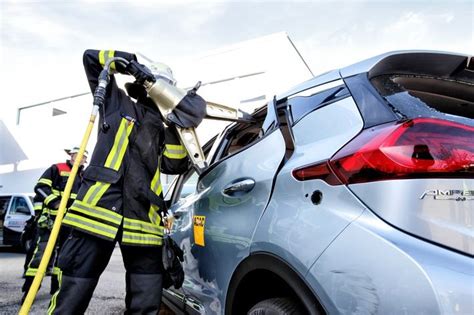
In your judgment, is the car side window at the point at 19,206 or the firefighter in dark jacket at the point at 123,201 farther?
the car side window at the point at 19,206

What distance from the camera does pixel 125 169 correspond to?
2.17 metres

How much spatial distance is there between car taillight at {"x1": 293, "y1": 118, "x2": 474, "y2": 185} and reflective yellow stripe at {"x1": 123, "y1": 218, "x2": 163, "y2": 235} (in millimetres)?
1255

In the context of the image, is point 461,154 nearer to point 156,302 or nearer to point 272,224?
point 272,224

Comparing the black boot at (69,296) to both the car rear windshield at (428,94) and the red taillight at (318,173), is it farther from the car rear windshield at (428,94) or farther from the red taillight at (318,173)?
the car rear windshield at (428,94)

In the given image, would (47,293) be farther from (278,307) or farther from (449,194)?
(449,194)

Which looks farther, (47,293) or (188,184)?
(47,293)

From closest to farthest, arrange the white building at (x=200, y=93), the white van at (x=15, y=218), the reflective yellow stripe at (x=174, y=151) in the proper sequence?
the reflective yellow stripe at (x=174, y=151) → the white van at (x=15, y=218) → the white building at (x=200, y=93)

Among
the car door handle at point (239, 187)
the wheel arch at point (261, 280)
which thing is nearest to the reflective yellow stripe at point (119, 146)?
the car door handle at point (239, 187)

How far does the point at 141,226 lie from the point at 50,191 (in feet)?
8.13

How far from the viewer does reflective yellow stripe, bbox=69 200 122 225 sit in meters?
2.04

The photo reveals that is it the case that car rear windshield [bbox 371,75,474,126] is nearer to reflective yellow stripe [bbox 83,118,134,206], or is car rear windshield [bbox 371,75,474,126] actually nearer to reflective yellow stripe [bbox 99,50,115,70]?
reflective yellow stripe [bbox 83,118,134,206]

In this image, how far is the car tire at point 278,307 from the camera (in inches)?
57.3

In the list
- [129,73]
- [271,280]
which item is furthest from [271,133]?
[129,73]

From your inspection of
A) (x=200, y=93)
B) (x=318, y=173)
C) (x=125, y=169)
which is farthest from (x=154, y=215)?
(x=200, y=93)
